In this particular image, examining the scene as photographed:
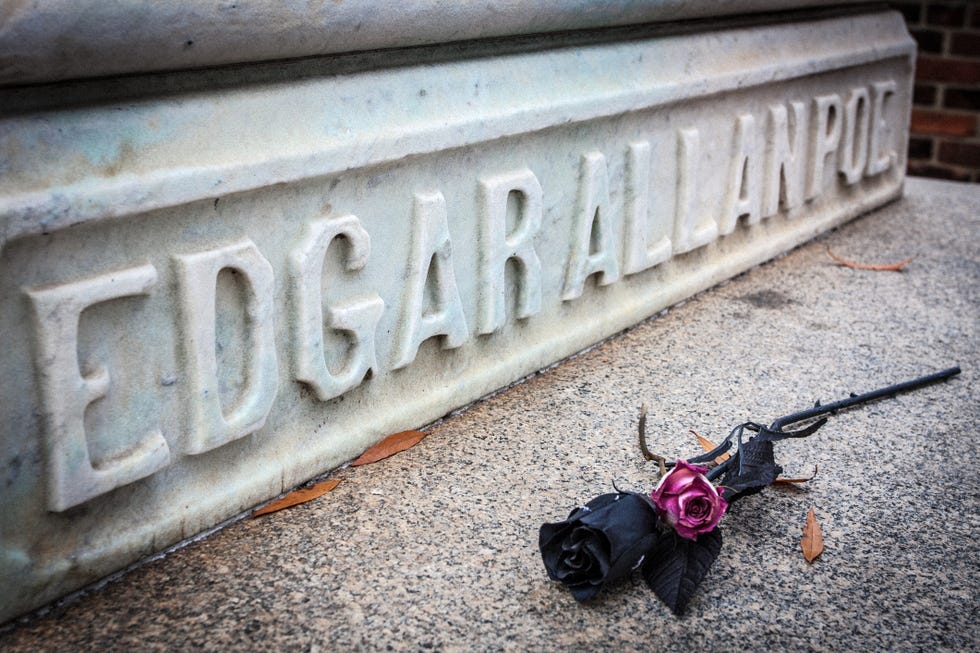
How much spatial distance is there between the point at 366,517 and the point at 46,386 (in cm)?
48

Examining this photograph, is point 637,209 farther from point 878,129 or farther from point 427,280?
point 878,129

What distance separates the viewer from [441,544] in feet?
4.40

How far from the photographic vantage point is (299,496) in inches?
57.0

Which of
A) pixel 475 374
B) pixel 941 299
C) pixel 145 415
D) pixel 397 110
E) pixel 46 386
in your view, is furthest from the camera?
pixel 941 299

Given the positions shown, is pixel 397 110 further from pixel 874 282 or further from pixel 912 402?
pixel 874 282

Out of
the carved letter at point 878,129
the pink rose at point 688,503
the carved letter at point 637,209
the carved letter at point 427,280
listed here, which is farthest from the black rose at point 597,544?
the carved letter at point 878,129

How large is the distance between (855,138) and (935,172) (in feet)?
4.20

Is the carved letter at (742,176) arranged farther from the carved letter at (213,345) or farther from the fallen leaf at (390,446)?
the carved letter at (213,345)

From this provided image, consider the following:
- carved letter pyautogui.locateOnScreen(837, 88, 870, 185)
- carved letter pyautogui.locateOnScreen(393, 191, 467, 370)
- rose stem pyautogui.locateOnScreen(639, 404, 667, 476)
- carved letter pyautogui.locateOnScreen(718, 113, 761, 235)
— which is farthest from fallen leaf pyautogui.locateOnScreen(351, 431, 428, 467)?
carved letter pyautogui.locateOnScreen(837, 88, 870, 185)

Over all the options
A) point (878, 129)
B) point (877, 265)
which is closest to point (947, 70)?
point (878, 129)

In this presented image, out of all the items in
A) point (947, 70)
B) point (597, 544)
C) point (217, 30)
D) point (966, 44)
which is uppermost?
point (217, 30)

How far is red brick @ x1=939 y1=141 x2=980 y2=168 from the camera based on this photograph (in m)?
3.89

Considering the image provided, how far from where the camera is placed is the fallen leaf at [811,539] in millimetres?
1338

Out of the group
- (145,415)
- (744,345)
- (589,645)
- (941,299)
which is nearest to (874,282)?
(941,299)
